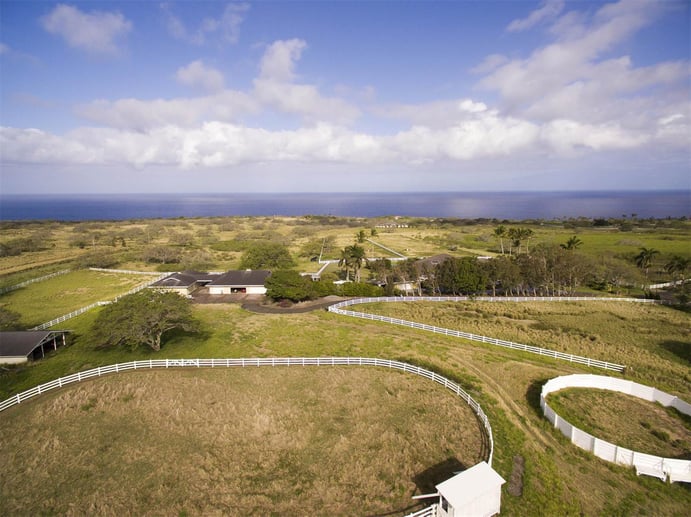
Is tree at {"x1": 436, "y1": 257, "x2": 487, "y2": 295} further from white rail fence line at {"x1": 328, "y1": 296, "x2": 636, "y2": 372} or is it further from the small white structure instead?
the small white structure

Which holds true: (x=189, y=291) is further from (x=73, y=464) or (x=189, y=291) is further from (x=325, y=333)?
(x=73, y=464)

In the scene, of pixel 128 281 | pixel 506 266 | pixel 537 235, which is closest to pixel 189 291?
pixel 128 281

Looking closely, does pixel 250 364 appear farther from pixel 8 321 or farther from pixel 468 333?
pixel 8 321

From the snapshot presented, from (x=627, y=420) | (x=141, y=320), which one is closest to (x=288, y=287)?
(x=141, y=320)

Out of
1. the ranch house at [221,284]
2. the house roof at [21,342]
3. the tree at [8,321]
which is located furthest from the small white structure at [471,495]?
the tree at [8,321]

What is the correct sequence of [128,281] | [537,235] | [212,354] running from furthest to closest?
[537,235]
[128,281]
[212,354]

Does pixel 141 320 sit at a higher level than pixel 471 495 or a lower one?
higher
